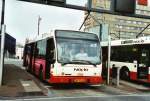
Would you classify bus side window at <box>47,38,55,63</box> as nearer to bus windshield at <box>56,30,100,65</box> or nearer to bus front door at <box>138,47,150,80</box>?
bus windshield at <box>56,30,100,65</box>

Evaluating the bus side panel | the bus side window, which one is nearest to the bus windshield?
the bus side window

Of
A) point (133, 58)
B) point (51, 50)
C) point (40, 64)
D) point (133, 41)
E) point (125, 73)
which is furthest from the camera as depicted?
point (125, 73)

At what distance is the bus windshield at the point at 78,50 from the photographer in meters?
18.1

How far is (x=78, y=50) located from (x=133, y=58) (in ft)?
18.3

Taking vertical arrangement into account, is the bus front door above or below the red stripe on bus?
above

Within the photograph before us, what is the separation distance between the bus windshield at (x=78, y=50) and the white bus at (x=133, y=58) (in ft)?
12.2

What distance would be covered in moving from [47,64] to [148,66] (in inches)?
217

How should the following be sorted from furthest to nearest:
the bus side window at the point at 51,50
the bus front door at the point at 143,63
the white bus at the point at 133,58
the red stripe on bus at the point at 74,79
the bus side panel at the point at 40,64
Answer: the white bus at the point at 133,58, the bus front door at the point at 143,63, the bus side panel at the point at 40,64, the bus side window at the point at 51,50, the red stripe on bus at the point at 74,79

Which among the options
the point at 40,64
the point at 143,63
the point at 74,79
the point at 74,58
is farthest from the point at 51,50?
the point at 143,63

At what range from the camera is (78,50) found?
1838 cm

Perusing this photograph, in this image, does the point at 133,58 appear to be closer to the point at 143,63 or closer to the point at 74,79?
the point at 143,63

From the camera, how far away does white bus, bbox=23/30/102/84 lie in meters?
17.9

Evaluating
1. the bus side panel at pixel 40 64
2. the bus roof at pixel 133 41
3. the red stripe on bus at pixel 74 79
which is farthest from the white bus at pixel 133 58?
the bus side panel at pixel 40 64

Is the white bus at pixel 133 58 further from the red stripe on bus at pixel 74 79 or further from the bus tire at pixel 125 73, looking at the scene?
the red stripe on bus at pixel 74 79
